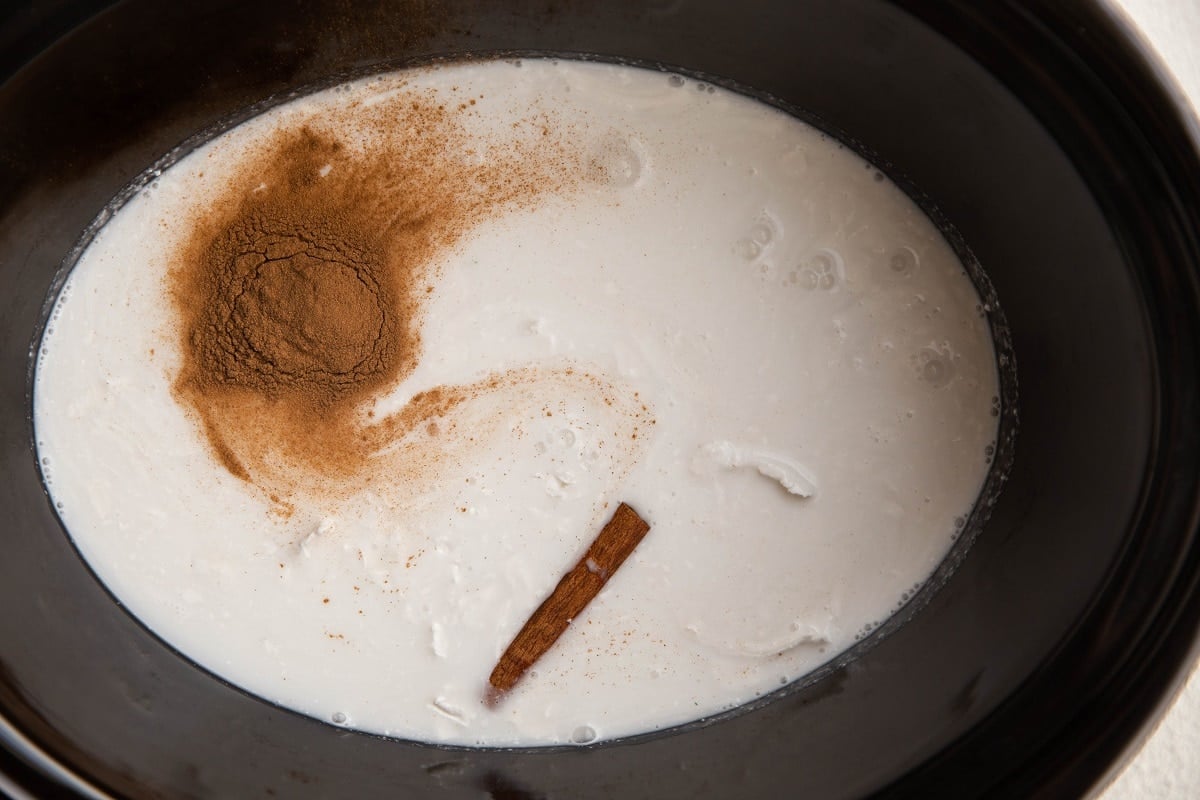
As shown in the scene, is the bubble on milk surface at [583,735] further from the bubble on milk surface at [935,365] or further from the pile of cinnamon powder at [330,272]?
the bubble on milk surface at [935,365]

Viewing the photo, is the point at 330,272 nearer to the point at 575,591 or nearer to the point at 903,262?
the point at 575,591

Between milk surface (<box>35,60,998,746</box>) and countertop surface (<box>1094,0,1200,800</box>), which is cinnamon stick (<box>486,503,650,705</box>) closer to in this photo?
milk surface (<box>35,60,998,746</box>)

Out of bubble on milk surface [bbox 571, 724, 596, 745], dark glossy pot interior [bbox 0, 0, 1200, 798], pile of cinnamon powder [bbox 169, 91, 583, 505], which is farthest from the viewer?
bubble on milk surface [bbox 571, 724, 596, 745]

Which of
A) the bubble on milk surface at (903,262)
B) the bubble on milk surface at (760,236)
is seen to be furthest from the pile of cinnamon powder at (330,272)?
the bubble on milk surface at (903,262)

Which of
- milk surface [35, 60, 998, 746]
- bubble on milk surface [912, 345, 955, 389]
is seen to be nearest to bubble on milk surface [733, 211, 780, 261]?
milk surface [35, 60, 998, 746]

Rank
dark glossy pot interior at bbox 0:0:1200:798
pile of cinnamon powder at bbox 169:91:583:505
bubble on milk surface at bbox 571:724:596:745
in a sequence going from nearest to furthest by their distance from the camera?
dark glossy pot interior at bbox 0:0:1200:798 → pile of cinnamon powder at bbox 169:91:583:505 → bubble on milk surface at bbox 571:724:596:745

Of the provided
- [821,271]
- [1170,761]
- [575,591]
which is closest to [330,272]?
[575,591]
